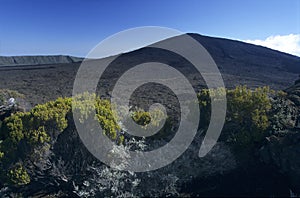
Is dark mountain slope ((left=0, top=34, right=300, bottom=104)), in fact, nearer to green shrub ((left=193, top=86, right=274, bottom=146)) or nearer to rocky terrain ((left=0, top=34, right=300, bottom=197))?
green shrub ((left=193, top=86, right=274, bottom=146))

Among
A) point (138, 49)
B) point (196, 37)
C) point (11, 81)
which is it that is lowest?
point (11, 81)

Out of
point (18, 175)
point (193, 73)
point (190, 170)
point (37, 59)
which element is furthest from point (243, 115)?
point (37, 59)

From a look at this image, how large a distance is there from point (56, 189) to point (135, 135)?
2809mm

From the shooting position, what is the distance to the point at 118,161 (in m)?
8.84

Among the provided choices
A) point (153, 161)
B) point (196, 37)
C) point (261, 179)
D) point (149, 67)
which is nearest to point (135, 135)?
point (153, 161)

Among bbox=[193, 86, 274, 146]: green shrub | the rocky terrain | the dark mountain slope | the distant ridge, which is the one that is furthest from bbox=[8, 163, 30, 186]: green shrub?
the distant ridge

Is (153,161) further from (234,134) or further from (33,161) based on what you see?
(33,161)

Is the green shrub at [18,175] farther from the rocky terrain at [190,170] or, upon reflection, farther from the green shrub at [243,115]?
the green shrub at [243,115]

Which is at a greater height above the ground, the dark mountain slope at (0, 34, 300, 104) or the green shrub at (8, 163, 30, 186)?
the dark mountain slope at (0, 34, 300, 104)

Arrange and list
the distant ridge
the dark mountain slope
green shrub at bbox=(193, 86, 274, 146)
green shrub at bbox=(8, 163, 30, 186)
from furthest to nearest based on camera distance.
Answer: the distant ridge
the dark mountain slope
green shrub at bbox=(193, 86, 274, 146)
green shrub at bbox=(8, 163, 30, 186)

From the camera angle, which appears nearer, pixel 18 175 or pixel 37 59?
pixel 18 175

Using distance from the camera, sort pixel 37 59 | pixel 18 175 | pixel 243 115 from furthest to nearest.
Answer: pixel 37 59
pixel 243 115
pixel 18 175

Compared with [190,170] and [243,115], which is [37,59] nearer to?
[243,115]

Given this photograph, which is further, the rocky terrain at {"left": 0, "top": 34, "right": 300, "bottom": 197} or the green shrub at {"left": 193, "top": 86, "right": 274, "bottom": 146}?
the green shrub at {"left": 193, "top": 86, "right": 274, "bottom": 146}
